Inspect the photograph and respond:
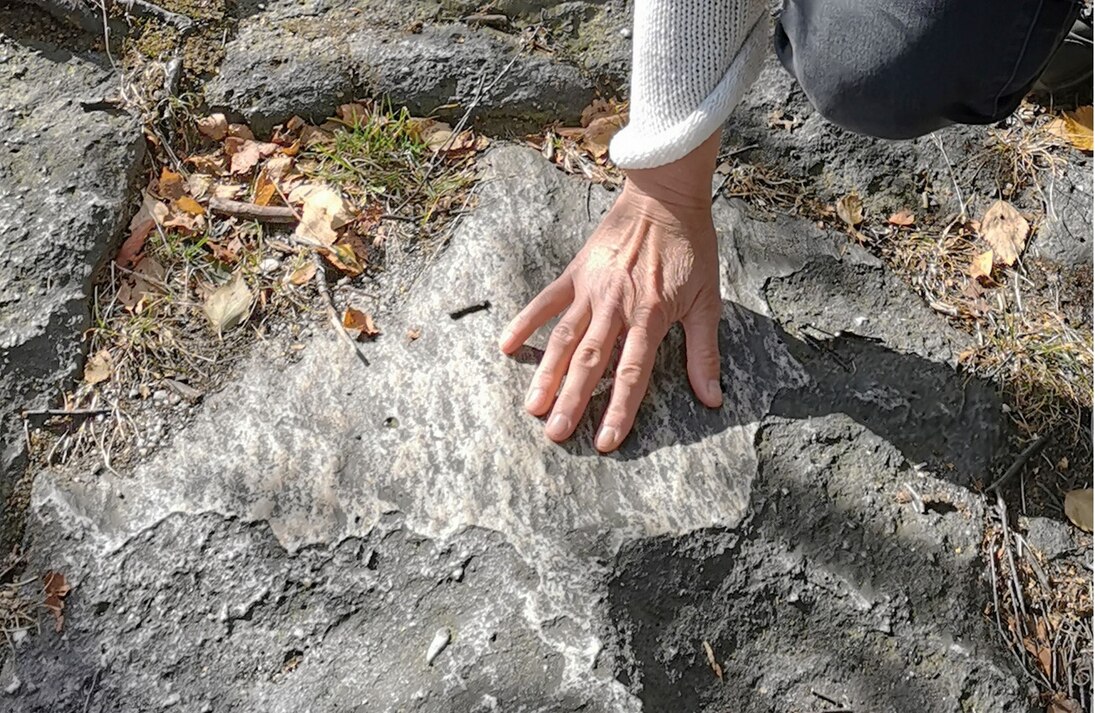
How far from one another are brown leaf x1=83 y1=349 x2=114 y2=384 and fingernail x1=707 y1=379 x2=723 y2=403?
4.05 ft

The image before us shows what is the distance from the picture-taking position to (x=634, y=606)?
1634 millimetres

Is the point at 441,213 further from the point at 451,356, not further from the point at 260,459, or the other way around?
the point at 260,459

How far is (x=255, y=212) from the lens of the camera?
6.88ft

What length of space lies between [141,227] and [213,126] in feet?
1.12

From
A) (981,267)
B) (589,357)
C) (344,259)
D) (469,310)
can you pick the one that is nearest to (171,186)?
(344,259)

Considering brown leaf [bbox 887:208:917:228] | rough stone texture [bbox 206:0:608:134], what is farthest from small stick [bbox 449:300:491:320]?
brown leaf [bbox 887:208:917:228]

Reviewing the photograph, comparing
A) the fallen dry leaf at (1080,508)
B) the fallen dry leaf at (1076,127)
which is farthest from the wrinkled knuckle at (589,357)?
the fallen dry leaf at (1076,127)

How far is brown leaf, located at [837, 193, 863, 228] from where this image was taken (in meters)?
2.33

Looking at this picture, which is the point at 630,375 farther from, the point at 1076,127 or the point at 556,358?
the point at 1076,127

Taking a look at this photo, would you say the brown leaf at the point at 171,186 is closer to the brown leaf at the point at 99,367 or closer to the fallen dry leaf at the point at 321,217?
→ the fallen dry leaf at the point at 321,217

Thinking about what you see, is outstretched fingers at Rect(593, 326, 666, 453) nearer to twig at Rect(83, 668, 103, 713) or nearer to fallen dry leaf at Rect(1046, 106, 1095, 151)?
twig at Rect(83, 668, 103, 713)

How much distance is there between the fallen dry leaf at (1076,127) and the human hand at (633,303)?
52.3 inches

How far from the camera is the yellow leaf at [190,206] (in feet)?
6.89

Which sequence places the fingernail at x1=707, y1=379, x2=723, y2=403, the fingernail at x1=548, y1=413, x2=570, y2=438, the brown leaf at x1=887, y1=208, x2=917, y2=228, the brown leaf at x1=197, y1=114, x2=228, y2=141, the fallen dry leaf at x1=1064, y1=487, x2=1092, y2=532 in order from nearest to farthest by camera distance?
the fingernail at x1=548, y1=413, x2=570, y2=438
the fingernail at x1=707, y1=379, x2=723, y2=403
the fallen dry leaf at x1=1064, y1=487, x2=1092, y2=532
the brown leaf at x1=197, y1=114, x2=228, y2=141
the brown leaf at x1=887, y1=208, x2=917, y2=228
